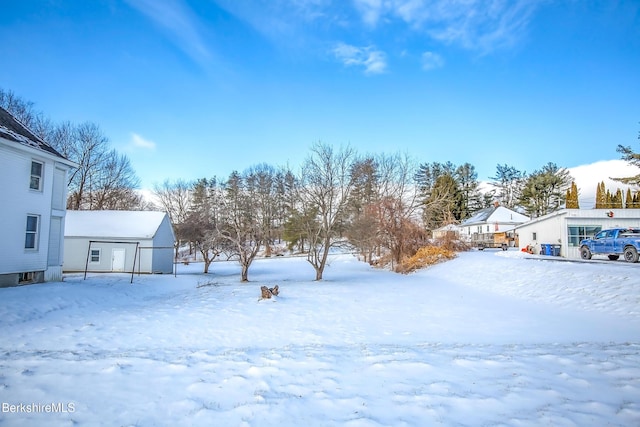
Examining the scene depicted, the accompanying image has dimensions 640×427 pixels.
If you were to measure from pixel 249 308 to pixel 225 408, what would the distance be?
8.80m

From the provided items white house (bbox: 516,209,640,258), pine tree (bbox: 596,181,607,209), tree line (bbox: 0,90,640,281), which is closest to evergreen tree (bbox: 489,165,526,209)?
tree line (bbox: 0,90,640,281)

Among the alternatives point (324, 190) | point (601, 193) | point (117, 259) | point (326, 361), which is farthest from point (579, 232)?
point (601, 193)

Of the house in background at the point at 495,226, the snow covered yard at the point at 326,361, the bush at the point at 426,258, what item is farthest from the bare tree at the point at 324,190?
the house in background at the point at 495,226

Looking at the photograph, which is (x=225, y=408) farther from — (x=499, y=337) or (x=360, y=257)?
(x=360, y=257)

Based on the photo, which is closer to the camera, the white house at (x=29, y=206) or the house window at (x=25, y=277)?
the white house at (x=29, y=206)

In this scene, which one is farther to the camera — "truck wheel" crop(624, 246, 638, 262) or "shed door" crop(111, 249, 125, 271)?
"shed door" crop(111, 249, 125, 271)

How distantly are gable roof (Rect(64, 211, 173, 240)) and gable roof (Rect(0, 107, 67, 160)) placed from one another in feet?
34.0

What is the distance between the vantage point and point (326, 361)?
552cm

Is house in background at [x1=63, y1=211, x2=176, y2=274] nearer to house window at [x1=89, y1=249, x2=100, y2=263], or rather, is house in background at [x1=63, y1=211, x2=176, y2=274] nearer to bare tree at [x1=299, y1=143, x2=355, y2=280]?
house window at [x1=89, y1=249, x2=100, y2=263]

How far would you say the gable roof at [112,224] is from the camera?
24766 millimetres

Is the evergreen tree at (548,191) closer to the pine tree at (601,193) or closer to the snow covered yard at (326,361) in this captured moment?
the pine tree at (601,193)

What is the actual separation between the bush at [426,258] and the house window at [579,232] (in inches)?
309

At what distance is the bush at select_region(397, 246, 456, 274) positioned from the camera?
2534 centimetres

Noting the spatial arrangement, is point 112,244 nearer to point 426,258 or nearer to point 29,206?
point 29,206
